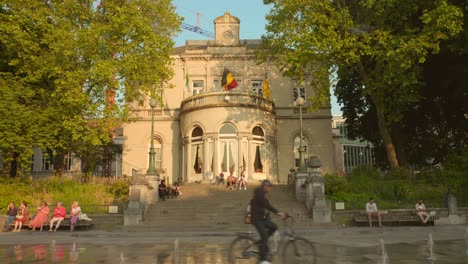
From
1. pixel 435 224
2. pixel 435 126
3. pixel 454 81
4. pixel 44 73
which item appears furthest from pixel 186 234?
pixel 435 126

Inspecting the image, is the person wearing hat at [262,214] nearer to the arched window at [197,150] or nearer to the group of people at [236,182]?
the group of people at [236,182]

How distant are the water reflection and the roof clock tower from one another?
28.4 m

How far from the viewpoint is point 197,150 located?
3328cm

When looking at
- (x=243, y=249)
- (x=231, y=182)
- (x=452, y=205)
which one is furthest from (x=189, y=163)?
(x=243, y=249)

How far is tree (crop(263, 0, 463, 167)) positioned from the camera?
79.3 feet

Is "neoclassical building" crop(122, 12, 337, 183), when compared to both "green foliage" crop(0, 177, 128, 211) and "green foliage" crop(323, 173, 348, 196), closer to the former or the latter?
"green foliage" crop(0, 177, 128, 211)

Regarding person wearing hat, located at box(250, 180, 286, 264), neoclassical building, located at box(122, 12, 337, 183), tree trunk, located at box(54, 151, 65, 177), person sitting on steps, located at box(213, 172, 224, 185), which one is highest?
neoclassical building, located at box(122, 12, 337, 183)

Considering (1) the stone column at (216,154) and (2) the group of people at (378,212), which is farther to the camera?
(1) the stone column at (216,154)

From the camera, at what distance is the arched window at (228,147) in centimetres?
3189

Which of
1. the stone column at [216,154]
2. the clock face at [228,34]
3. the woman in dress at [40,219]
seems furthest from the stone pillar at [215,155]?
the woman in dress at [40,219]

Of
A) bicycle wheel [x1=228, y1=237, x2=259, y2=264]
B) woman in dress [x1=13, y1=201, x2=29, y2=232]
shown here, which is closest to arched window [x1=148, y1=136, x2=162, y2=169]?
Answer: woman in dress [x1=13, y1=201, x2=29, y2=232]

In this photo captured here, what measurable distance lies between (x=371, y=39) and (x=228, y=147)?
12.5 metres

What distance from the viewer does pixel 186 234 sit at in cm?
1694

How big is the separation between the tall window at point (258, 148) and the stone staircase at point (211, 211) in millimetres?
6378
